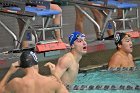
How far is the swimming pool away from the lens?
663cm

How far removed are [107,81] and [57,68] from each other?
1586mm

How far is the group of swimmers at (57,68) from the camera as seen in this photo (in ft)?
14.5

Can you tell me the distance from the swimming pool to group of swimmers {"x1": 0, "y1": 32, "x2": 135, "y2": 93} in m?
0.20

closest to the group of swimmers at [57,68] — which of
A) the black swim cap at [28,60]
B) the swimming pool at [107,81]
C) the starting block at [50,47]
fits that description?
the black swim cap at [28,60]

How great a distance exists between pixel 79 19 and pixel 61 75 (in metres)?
2.99

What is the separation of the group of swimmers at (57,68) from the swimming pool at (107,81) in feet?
0.65

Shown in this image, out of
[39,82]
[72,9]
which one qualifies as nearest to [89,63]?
[72,9]

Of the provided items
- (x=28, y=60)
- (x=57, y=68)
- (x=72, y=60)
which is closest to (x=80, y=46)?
(x=72, y=60)

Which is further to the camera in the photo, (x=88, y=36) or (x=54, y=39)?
(x=88, y=36)

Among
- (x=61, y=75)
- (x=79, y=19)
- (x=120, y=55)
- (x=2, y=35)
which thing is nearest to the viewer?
(x=61, y=75)

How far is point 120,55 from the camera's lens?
286 inches

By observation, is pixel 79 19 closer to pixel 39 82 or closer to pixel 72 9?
pixel 72 9

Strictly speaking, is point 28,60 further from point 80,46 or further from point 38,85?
point 80,46

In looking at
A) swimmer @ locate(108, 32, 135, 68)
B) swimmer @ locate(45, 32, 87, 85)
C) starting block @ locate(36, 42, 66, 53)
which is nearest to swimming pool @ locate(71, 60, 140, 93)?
swimmer @ locate(108, 32, 135, 68)
